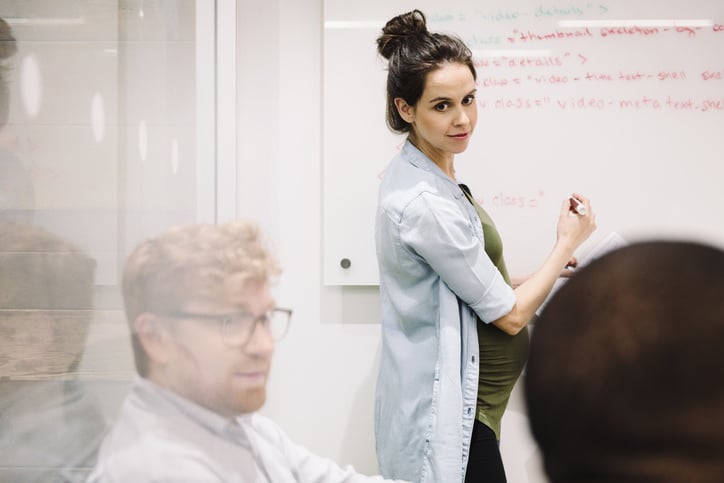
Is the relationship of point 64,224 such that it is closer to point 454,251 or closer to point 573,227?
point 454,251

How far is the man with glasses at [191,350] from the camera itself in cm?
52

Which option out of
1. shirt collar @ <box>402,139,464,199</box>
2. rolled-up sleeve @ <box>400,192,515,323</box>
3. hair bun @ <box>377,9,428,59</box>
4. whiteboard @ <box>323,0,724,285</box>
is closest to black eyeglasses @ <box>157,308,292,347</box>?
rolled-up sleeve @ <box>400,192,515,323</box>

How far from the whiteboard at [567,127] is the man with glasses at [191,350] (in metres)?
1.24

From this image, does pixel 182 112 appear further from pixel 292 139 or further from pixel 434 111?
pixel 292 139

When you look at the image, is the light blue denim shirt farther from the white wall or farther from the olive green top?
the white wall

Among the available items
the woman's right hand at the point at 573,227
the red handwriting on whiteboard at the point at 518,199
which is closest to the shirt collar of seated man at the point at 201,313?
the woman's right hand at the point at 573,227

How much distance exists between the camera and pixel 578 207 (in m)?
1.53

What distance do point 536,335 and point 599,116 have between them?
1.51 metres

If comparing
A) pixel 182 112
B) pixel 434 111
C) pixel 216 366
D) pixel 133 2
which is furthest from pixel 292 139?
pixel 216 366

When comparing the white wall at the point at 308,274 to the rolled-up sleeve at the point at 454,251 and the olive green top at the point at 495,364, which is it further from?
the rolled-up sleeve at the point at 454,251

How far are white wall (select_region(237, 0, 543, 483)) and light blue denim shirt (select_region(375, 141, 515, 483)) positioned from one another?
18.2 inches

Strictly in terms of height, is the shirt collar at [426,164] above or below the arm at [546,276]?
above

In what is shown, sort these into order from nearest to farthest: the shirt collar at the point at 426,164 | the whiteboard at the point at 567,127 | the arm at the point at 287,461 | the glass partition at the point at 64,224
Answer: the glass partition at the point at 64,224
the arm at the point at 287,461
the shirt collar at the point at 426,164
the whiteboard at the point at 567,127

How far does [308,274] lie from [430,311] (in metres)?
0.58
